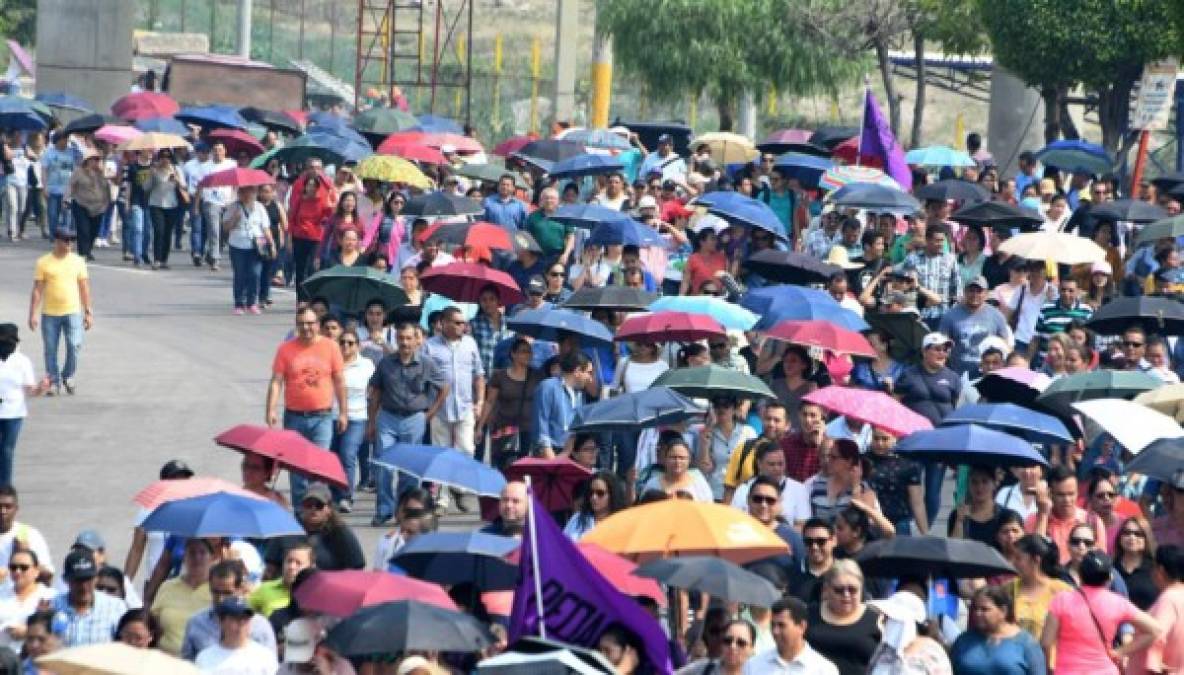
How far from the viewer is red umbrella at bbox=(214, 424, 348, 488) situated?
16.0 metres

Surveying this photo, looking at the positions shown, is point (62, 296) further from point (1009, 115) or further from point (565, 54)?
point (565, 54)

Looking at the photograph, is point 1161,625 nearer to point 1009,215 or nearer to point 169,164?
point 1009,215

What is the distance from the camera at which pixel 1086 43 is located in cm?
3278

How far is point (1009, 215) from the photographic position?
23844mm

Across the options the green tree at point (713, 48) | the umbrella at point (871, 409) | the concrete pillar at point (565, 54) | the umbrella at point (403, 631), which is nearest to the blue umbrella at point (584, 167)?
the umbrella at point (871, 409)

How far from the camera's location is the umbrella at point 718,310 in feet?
65.7

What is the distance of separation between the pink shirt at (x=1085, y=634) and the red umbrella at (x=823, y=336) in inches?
221

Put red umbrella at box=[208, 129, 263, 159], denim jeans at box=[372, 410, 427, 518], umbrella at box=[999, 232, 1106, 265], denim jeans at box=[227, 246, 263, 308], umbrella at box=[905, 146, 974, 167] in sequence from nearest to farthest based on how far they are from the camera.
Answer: denim jeans at box=[372, 410, 427, 518] → umbrella at box=[999, 232, 1106, 265] → denim jeans at box=[227, 246, 263, 308] → umbrella at box=[905, 146, 974, 167] → red umbrella at box=[208, 129, 263, 159]

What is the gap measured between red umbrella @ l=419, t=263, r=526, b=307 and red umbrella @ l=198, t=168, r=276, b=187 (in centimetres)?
797

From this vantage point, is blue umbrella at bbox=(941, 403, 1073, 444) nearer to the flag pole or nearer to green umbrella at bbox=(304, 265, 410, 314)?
the flag pole

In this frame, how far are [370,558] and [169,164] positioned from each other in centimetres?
1528

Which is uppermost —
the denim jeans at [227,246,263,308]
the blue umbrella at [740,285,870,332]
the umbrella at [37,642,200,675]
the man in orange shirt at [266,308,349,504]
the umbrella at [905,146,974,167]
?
the umbrella at [905,146,974,167]

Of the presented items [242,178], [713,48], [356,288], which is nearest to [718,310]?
[356,288]

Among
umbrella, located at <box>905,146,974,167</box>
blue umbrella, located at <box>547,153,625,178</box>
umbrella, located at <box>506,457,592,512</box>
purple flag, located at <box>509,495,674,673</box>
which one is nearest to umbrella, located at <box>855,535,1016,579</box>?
purple flag, located at <box>509,495,674,673</box>
